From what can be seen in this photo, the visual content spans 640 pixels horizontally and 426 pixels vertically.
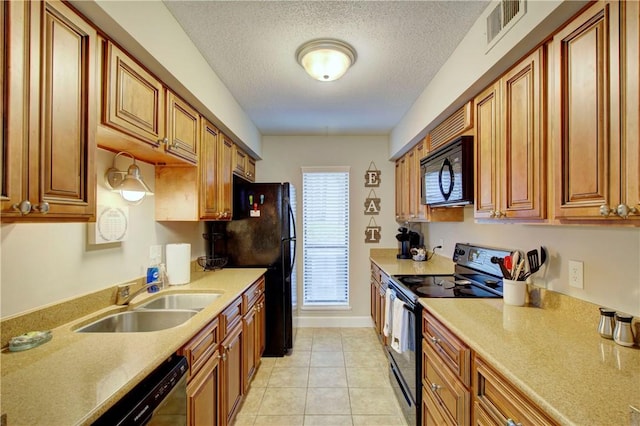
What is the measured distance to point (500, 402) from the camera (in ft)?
3.58

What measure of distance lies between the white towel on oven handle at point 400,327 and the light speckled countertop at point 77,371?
1.31 m

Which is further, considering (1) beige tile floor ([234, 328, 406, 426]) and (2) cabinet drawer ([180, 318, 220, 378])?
(1) beige tile floor ([234, 328, 406, 426])

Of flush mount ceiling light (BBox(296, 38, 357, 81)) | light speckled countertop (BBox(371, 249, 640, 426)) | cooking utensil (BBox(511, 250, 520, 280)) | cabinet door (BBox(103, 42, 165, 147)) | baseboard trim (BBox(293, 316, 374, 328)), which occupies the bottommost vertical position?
baseboard trim (BBox(293, 316, 374, 328))

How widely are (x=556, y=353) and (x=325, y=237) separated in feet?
10.1

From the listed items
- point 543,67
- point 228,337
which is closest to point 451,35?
point 543,67

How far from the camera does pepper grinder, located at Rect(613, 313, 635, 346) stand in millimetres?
1152

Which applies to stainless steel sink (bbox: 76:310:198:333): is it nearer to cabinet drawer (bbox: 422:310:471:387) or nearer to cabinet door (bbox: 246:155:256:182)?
cabinet drawer (bbox: 422:310:471:387)

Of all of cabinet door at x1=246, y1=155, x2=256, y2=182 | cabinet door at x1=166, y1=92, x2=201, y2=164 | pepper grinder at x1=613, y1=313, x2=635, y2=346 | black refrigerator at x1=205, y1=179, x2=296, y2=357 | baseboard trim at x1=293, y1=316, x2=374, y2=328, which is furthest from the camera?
baseboard trim at x1=293, y1=316, x2=374, y2=328

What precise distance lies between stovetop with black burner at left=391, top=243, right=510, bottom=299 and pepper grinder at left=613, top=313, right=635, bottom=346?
697 mm

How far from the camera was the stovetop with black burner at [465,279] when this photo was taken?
6.57 ft

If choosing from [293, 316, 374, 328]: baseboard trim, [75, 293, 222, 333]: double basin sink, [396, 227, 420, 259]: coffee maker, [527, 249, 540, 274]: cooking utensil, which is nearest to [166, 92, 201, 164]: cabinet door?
[75, 293, 222, 333]: double basin sink

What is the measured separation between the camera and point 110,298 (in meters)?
1.71

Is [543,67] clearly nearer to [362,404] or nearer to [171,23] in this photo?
[171,23]

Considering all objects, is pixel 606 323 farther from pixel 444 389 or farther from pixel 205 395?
pixel 205 395
